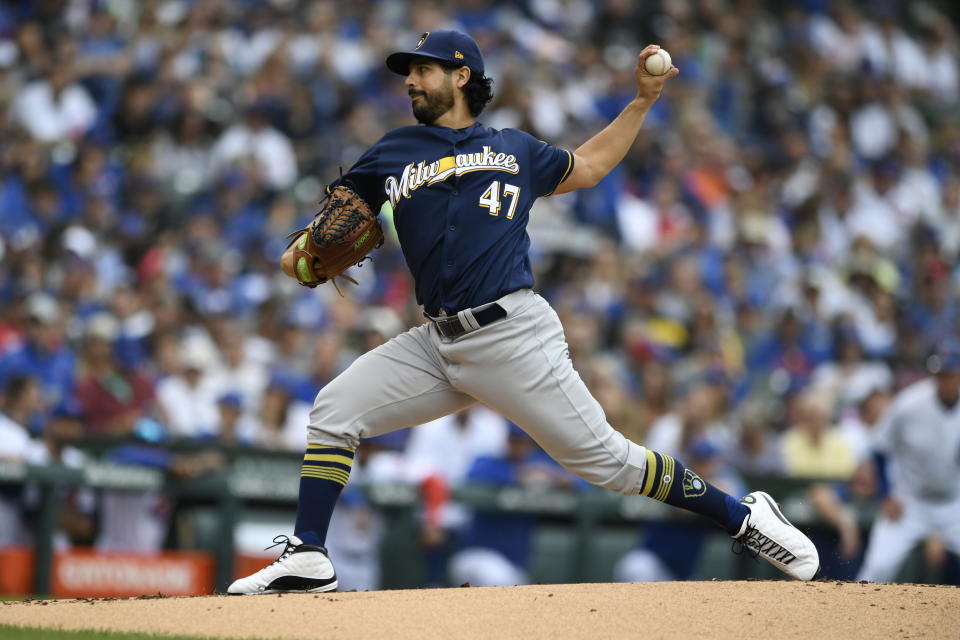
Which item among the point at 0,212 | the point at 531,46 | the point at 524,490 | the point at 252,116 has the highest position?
the point at 531,46

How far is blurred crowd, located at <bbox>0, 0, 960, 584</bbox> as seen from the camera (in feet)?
29.4

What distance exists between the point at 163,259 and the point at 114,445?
2.40 m

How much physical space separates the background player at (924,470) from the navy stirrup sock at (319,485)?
4.27m

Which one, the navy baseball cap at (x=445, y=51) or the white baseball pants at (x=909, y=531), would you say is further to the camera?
the white baseball pants at (x=909, y=531)

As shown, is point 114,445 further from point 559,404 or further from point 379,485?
point 559,404

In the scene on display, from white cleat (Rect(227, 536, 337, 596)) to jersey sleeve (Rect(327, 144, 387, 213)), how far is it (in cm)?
126

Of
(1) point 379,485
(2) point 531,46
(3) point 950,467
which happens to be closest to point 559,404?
(1) point 379,485

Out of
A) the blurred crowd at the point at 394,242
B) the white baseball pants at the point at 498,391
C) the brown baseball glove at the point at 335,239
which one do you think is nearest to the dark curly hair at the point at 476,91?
the brown baseball glove at the point at 335,239

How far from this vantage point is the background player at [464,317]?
4.39 meters

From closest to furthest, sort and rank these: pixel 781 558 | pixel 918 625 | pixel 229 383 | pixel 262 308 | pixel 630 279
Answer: pixel 918 625, pixel 781 558, pixel 229 383, pixel 262 308, pixel 630 279

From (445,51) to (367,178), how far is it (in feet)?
1.75

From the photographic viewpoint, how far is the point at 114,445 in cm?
805

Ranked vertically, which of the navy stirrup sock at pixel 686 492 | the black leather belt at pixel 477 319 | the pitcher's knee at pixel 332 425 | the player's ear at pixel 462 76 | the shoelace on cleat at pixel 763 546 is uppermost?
the player's ear at pixel 462 76

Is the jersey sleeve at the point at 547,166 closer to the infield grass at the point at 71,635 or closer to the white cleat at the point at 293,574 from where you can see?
the white cleat at the point at 293,574
